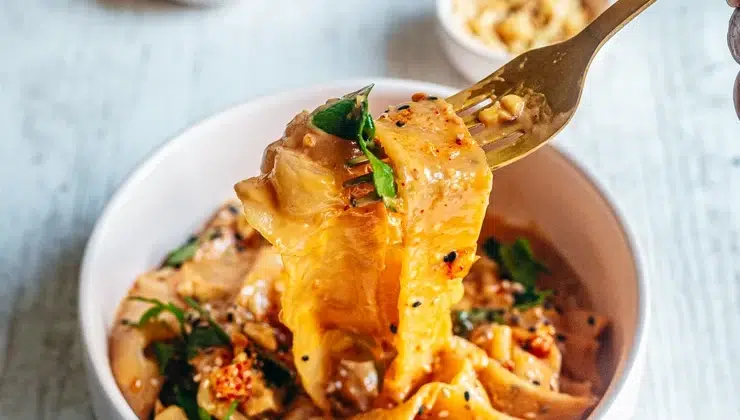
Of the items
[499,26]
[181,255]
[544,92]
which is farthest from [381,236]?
[499,26]

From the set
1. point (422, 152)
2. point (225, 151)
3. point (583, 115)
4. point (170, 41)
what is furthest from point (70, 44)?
point (422, 152)

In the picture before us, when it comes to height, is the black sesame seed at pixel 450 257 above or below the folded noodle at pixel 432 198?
below

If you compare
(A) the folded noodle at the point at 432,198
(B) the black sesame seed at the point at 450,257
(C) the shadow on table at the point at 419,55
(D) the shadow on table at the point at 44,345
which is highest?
(A) the folded noodle at the point at 432,198

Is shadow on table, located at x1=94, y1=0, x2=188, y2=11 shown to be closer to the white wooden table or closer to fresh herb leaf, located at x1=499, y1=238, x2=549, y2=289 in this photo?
the white wooden table

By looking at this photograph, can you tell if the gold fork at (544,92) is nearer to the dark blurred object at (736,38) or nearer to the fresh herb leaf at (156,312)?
the dark blurred object at (736,38)

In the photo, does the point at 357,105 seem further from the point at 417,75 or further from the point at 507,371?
the point at 417,75

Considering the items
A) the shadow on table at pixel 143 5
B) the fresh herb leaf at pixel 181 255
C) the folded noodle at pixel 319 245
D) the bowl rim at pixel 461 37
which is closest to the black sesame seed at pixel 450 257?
the folded noodle at pixel 319 245

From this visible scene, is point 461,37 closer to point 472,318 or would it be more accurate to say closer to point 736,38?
point 472,318

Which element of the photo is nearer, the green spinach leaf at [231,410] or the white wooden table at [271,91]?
the green spinach leaf at [231,410]
